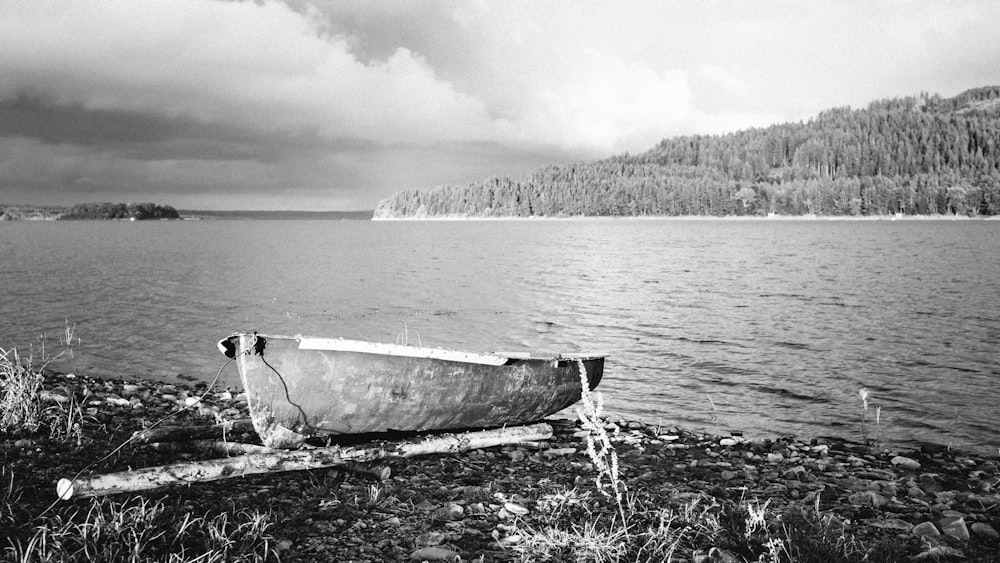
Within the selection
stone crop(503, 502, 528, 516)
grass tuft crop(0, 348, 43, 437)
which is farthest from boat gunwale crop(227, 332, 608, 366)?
grass tuft crop(0, 348, 43, 437)

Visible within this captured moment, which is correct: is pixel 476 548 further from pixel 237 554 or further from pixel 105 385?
pixel 105 385

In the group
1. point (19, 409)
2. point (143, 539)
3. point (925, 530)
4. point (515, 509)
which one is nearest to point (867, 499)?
point (925, 530)

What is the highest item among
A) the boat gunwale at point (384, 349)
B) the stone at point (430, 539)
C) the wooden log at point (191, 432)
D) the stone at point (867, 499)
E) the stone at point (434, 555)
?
the boat gunwale at point (384, 349)

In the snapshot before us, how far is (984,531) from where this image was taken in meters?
6.02

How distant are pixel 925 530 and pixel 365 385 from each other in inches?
242

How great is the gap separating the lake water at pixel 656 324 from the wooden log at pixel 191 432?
4710 mm

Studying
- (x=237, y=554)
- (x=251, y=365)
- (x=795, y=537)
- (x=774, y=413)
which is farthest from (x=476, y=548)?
(x=774, y=413)

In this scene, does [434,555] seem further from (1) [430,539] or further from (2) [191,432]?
(2) [191,432]

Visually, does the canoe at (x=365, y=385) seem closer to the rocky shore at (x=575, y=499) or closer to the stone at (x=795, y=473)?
the rocky shore at (x=575, y=499)

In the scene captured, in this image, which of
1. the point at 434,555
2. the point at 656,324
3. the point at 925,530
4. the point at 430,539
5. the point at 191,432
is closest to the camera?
the point at 434,555

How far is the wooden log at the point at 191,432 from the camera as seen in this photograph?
8.08 metres

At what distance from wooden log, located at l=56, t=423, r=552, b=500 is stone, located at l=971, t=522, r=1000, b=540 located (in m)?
5.02

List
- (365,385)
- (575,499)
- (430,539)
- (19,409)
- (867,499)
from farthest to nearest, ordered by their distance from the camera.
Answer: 1. (19,409)
2. (365,385)
3. (867,499)
4. (575,499)
5. (430,539)

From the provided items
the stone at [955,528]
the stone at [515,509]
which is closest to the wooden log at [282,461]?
the stone at [515,509]
